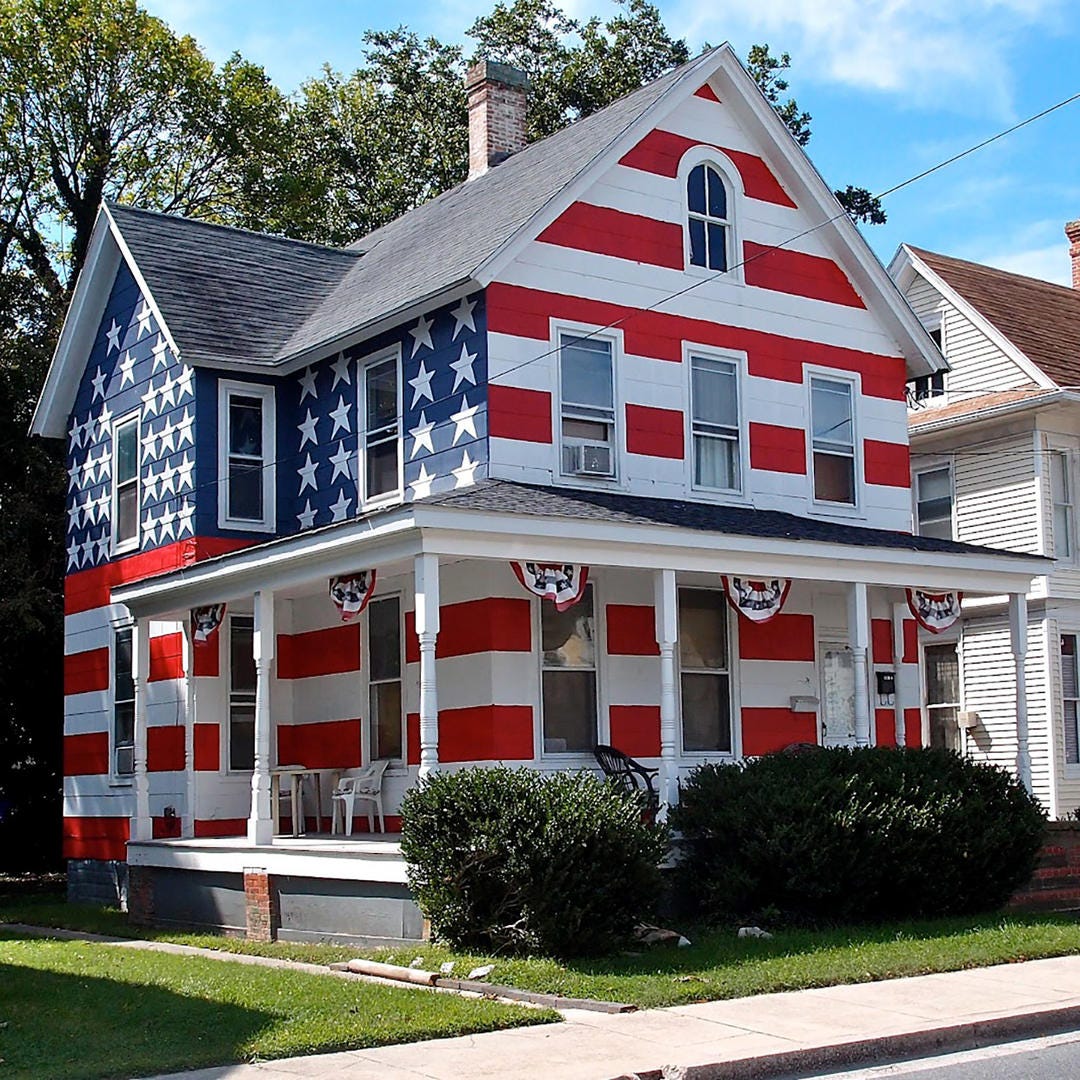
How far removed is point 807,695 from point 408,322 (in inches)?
255

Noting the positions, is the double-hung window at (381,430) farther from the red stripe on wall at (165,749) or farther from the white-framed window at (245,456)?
the red stripe on wall at (165,749)

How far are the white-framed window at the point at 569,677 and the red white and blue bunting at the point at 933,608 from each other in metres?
3.75

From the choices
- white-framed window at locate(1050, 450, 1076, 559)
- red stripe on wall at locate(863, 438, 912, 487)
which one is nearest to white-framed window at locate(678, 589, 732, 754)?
red stripe on wall at locate(863, 438, 912, 487)

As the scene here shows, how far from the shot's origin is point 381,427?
1859cm

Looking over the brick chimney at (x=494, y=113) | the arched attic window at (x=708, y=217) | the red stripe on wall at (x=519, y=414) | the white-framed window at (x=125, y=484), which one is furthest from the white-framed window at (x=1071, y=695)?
the white-framed window at (x=125, y=484)

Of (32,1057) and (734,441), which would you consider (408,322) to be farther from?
(32,1057)

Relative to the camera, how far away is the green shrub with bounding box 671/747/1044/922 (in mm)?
14547

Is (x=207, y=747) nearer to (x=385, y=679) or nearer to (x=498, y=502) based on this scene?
(x=385, y=679)

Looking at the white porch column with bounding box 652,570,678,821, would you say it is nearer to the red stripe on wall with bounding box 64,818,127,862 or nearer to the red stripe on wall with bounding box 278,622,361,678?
the red stripe on wall with bounding box 278,622,361,678

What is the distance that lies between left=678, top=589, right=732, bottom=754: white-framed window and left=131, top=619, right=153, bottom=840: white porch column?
630 centimetres

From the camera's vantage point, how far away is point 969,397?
2730 cm

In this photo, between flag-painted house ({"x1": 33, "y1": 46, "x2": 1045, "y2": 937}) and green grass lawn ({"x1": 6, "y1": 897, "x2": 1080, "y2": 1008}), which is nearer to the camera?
green grass lawn ({"x1": 6, "y1": 897, "x2": 1080, "y2": 1008})

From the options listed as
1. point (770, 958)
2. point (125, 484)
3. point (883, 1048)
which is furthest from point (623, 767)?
point (125, 484)

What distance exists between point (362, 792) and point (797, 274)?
8321 millimetres
